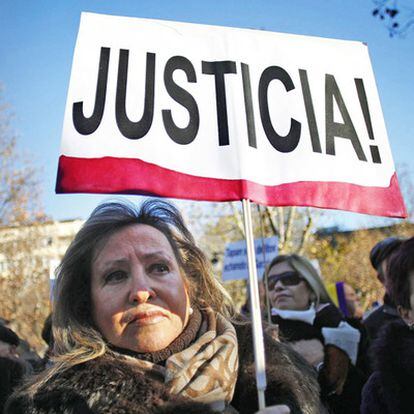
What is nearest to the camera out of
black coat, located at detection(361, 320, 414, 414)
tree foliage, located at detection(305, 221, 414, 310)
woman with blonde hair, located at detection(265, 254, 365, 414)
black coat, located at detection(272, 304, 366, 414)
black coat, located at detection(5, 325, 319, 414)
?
black coat, located at detection(5, 325, 319, 414)

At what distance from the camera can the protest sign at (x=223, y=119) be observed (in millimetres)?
2059

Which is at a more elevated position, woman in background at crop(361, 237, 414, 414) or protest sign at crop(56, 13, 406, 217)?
protest sign at crop(56, 13, 406, 217)

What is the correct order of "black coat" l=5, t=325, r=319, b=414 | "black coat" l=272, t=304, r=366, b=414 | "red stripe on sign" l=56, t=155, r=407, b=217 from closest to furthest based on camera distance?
1. "black coat" l=5, t=325, r=319, b=414
2. "red stripe on sign" l=56, t=155, r=407, b=217
3. "black coat" l=272, t=304, r=366, b=414

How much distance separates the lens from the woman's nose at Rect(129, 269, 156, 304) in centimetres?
204

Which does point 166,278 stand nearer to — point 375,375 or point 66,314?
point 66,314

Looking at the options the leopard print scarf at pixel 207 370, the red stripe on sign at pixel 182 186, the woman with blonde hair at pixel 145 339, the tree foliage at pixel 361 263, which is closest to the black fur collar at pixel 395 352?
the woman with blonde hair at pixel 145 339

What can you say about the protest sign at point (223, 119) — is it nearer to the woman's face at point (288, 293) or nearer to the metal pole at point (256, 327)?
the metal pole at point (256, 327)

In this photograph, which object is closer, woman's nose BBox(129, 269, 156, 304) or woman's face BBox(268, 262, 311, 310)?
woman's nose BBox(129, 269, 156, 304)

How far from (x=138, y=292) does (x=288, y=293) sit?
2.29 meters

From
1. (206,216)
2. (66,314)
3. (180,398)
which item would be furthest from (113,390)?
(206,216)

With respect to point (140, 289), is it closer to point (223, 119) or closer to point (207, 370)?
point (207, 370)

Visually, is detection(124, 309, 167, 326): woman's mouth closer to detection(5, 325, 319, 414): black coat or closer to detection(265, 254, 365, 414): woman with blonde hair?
detection(5, 325, 319, 414): black coat

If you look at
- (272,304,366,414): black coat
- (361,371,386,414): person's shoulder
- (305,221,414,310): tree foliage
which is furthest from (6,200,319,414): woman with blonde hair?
(305,221,414,310): tree foliage

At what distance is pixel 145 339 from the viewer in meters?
2.01
